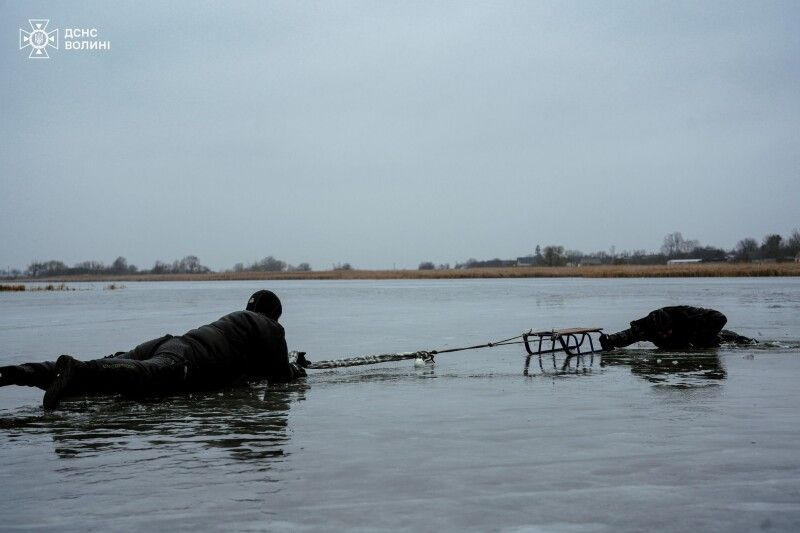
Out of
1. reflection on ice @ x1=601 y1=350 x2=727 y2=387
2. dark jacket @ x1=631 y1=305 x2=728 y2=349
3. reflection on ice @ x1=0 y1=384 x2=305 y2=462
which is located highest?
dark jacket @ x1=631 y1=305 x2=728 y2=349

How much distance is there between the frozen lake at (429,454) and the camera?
4125 mm

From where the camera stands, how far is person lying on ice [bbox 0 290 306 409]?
7.36 m

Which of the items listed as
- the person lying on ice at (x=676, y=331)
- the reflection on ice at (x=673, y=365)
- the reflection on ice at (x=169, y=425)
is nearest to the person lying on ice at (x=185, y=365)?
the reflection on ice at (x=169, y=425)

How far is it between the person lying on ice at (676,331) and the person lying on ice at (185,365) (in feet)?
23.2

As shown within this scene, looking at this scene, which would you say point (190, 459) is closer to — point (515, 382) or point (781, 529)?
point (781, 529)

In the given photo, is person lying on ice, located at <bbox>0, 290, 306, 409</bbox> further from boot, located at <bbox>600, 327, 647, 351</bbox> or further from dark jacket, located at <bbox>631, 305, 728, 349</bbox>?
dark jacket, located at <bbox>631, 305, 728, 349</bbox>

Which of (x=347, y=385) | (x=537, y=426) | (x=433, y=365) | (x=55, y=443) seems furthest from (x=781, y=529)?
(x=433, y=365)

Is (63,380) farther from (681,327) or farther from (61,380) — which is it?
(681,327)

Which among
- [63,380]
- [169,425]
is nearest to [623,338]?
[169,425]

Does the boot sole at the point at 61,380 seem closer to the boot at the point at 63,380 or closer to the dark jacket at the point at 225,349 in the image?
the boot at the point at 63,380

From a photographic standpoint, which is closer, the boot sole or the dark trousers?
the boot sole

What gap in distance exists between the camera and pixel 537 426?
6.72 m

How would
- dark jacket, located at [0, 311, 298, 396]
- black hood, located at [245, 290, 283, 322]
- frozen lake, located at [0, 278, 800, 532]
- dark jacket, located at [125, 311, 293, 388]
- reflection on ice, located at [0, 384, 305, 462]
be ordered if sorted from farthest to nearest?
black hood, located at [245, 290, 283, 322], dark jacket, located at [125, 311, 293, 388], dark jacket, located at [0, 311, 298, 396], reflection on ice, located at [0, 384, 305, 462], frozen lake, located at [0, 278, 800, 532]

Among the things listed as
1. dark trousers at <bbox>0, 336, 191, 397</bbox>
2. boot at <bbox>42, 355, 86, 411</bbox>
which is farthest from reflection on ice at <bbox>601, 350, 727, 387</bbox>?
boot at <bbox>42, 355, 86, 411</bbox>
